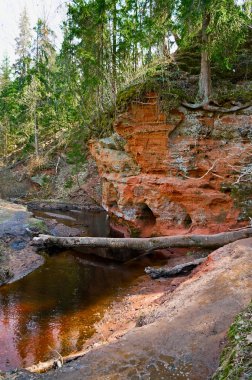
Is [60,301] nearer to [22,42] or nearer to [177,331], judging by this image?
[177,331]

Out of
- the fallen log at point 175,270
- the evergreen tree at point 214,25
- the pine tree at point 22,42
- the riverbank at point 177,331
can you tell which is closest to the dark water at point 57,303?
the riverbank at point 177,331

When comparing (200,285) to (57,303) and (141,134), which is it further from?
(141,134)

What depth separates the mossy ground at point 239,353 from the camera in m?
3.71

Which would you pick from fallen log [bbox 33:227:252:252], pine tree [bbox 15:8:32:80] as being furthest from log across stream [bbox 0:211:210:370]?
pine tree [bbox 15:8:32:80]

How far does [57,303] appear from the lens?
36.2 ft

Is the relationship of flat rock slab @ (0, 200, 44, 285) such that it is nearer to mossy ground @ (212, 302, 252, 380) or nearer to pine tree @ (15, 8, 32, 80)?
mossy ground @ (212, 302, 252, 380)

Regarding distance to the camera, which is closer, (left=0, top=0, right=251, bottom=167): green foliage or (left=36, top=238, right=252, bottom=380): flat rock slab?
(left=36, top=238, right=252, bottom=380): flat rock slab

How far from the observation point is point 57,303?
36.2 ft

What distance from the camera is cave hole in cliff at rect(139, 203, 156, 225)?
18.9 metres

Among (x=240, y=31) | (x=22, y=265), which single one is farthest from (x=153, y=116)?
(x=22, y=265)

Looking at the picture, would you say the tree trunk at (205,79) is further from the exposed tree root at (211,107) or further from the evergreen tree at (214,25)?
the exposed tree root at (211,107)

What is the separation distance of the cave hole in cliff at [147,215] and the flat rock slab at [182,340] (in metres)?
9.82

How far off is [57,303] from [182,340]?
596 centimetres

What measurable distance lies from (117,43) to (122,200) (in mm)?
9280
